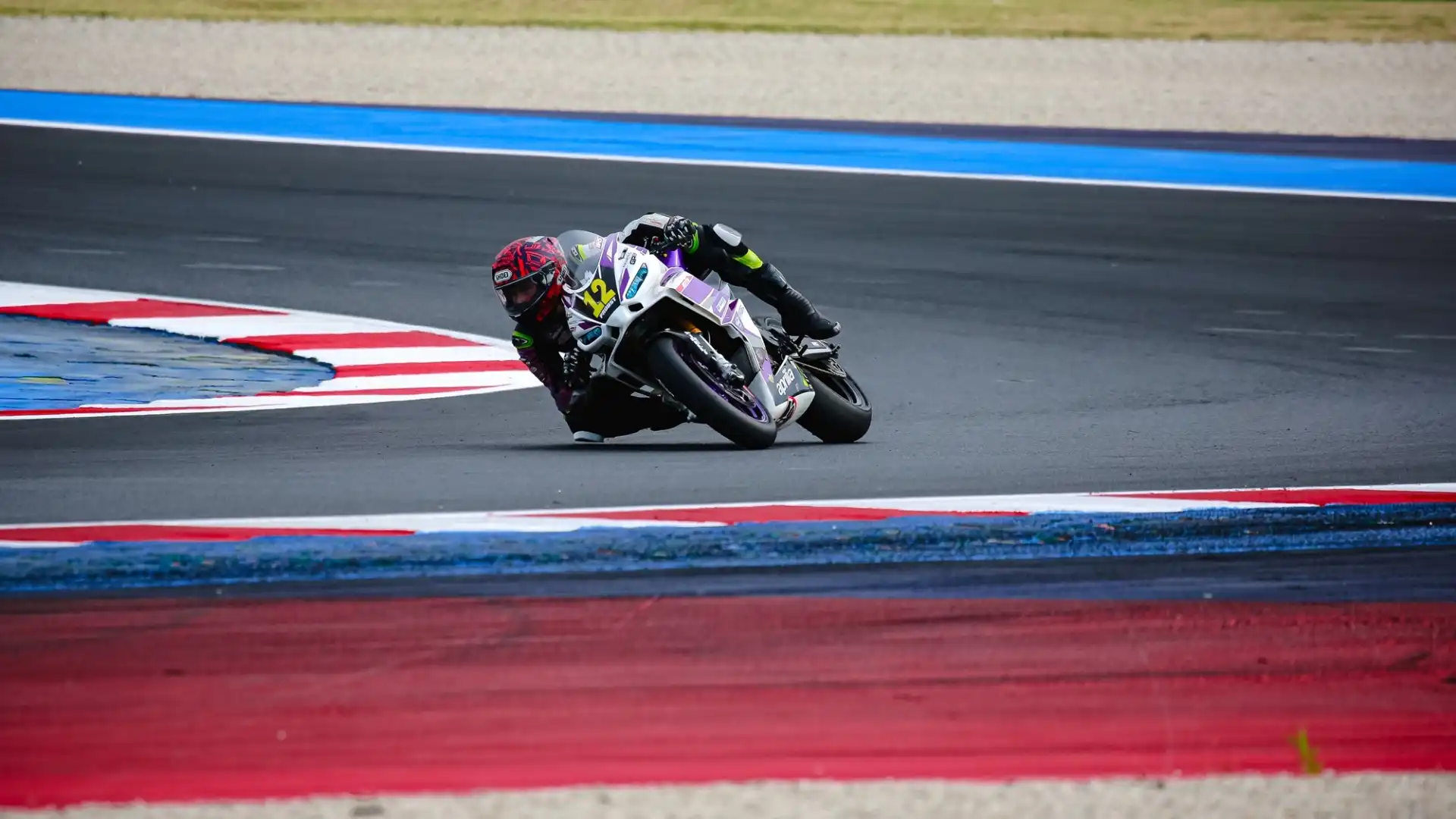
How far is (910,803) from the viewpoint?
4.21m

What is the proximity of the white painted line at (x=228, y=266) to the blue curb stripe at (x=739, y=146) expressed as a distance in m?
4.29

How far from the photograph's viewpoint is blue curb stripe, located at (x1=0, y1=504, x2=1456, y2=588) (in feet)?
19.6

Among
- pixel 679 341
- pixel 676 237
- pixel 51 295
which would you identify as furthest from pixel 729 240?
pixel 51 295

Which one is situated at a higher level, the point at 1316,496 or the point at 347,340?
the point at 1316,496

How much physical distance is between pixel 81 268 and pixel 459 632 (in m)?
8.54

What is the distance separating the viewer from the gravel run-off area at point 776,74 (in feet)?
64.4

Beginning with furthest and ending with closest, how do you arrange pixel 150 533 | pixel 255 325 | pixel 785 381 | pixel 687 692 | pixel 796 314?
1. pixel 255 325
2. pixel 796 314
3. pixel 785 381
4. pixel 150 533
5. pixel 687 692

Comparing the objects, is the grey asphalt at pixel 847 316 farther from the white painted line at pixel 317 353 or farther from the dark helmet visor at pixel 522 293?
the dark helmet visor at pixel 522 293

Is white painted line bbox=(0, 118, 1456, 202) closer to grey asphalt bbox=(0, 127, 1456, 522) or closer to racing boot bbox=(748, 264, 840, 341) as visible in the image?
grey asphalt bbox=(0, 127, 1456, 522)

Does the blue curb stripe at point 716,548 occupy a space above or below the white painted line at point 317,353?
above

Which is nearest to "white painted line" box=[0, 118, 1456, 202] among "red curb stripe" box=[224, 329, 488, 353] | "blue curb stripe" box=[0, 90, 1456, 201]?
"blue curb stripe" box=[0, 90, 1456, 201]

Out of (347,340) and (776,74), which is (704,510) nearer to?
(347,340)

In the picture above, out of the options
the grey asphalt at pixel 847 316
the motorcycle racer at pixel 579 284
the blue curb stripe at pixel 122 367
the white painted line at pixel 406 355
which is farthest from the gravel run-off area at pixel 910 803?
the white painted line at pixel 406 355

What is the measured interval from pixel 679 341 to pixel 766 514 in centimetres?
112
